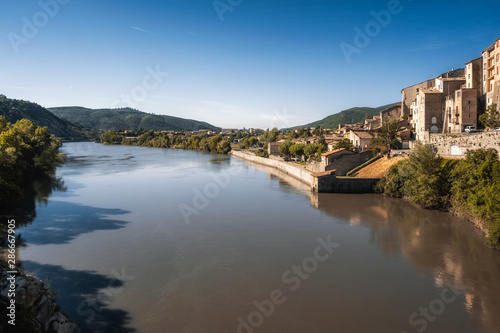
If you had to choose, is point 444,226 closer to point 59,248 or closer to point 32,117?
point 59,248

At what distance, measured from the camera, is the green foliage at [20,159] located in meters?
18.0

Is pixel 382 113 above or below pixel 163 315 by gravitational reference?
above

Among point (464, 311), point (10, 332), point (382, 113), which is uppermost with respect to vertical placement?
point (382, 113)

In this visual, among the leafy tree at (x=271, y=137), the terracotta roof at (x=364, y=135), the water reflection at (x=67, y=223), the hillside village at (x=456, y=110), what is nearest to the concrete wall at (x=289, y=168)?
the hillside village at (x=456, y=110)

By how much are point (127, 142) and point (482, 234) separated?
105 m

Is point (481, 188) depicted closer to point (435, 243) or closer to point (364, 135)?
point (435, 243)

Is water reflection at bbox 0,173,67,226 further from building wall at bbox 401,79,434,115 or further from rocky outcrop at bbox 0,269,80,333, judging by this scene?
building wall at bbox 401,79,434,115

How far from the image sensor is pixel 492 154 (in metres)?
16.5

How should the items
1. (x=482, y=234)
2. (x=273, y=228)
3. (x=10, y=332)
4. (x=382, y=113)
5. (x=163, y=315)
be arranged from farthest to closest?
(x=382, y=113)
(x=273, y=228)
(x=482, y=234)
(x=163, y=315)
(x=10, y=332)

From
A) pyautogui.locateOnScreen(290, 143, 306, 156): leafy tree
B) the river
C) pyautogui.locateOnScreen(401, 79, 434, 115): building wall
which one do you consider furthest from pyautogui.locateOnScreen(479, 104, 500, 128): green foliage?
pyautogui.locateOnScreen(290, 143, 306, 156): leafy tree

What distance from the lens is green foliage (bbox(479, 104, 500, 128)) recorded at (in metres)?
21.2

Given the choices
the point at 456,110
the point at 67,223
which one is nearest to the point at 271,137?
the point at 456,110

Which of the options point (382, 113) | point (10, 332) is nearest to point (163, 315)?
point (10, 332)

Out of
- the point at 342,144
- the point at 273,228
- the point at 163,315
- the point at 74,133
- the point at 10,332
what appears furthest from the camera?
the point at 74,133
